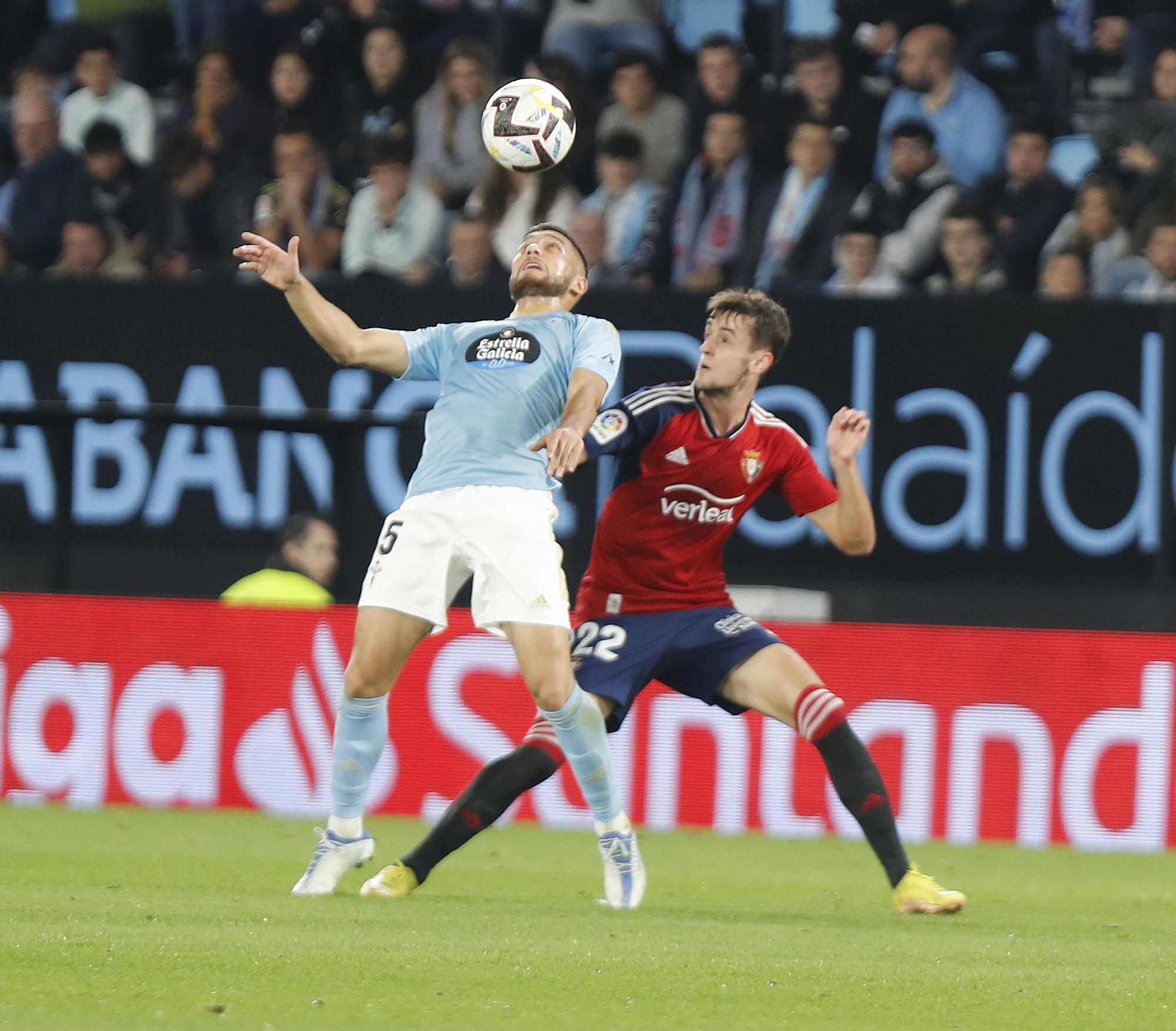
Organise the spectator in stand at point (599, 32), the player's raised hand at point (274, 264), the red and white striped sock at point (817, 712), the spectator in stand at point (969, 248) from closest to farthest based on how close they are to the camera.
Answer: the player's raised hand at point (274, 264) < the red and white striped sock at point (817, 712) < the spectator in stand at point (969, 248) < the spectator in stand at point (599, 32)

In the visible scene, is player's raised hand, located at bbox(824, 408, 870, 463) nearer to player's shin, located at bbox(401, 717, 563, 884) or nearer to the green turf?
player's shin, located at bbox(401, 717, 563, 884)

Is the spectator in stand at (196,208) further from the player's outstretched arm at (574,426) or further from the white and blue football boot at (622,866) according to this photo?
the white and blue football boot at (622,866)

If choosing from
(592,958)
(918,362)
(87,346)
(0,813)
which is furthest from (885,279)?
(592,958)

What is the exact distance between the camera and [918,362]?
10148mm

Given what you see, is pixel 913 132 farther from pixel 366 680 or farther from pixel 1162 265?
pixel 366 680

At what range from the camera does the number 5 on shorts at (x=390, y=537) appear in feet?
20.3

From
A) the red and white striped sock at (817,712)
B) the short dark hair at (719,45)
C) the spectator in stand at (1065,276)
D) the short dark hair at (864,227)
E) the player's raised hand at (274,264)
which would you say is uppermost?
the short dark hair at (719,45)

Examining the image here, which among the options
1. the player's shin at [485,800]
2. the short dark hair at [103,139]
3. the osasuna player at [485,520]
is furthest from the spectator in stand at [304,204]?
the player's shin at [485,800]

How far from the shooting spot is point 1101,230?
10586mm

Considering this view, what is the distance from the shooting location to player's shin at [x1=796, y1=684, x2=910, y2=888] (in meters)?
6.45

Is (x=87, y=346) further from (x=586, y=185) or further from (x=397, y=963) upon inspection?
(x=397, y=963)

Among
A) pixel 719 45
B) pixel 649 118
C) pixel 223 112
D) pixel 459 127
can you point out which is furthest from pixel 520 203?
pixel 223 112

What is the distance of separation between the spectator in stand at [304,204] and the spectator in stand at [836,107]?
2.55 metres

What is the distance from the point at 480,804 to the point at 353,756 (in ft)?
1.43
